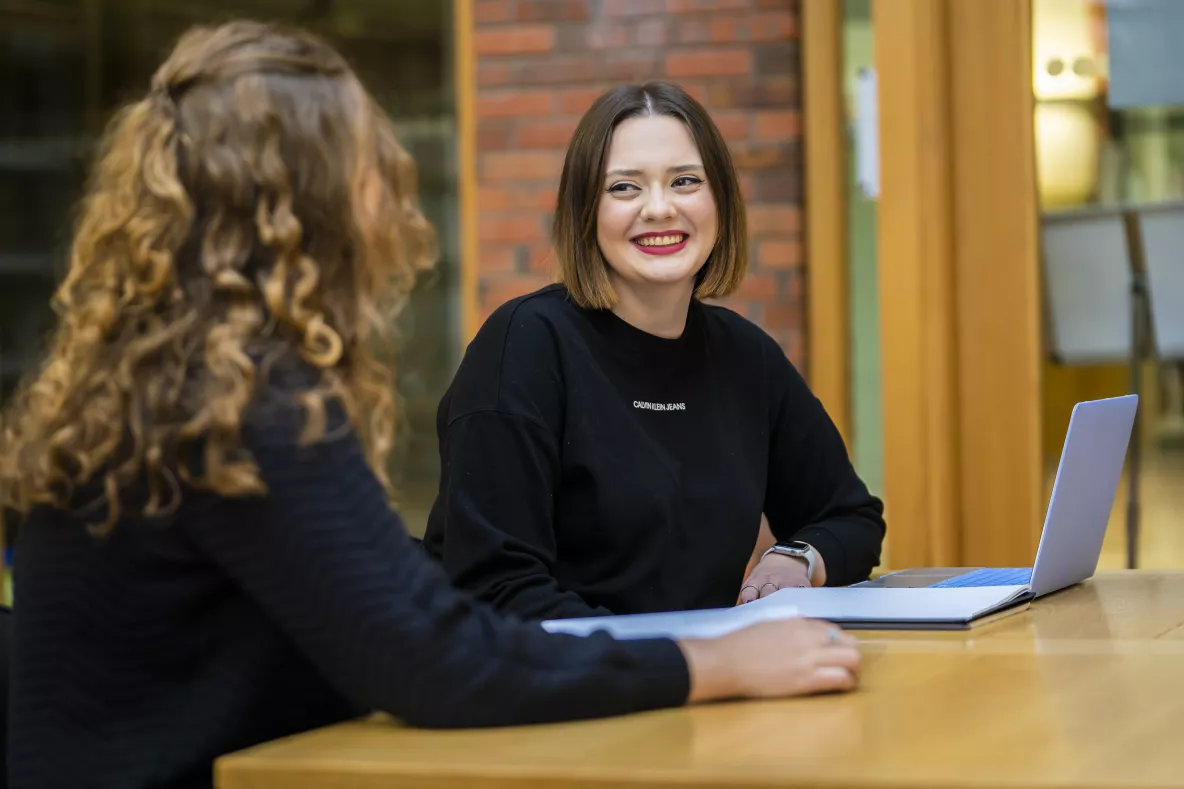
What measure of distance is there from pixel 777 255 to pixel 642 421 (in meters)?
1.90

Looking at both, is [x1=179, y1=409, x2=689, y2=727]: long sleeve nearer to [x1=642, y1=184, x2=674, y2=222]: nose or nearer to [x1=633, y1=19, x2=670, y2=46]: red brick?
[x1=642, y1=184, x2=674, y2=222]: nose

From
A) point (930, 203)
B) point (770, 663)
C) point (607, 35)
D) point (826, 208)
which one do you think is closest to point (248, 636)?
point (770, 663)

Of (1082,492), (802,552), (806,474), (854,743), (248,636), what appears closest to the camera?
(854,743)

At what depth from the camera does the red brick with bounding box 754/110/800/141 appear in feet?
12.7

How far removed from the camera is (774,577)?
6.70ft

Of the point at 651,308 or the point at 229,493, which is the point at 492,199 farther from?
the point at 229,493

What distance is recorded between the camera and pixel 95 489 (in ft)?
4.00

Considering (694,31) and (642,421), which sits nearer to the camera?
(642,421)

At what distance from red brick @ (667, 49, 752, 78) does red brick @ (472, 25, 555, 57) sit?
336 millimetres

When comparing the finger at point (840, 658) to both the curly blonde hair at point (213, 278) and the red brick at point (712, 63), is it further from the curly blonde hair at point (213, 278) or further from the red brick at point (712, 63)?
the red brick at point (712, 63)

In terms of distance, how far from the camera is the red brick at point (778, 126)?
387 cm

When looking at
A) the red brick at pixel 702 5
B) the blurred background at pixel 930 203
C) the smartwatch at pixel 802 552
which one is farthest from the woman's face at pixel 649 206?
the red brick at pixel 702 5

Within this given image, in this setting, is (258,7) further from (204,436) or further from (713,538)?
(204,436)

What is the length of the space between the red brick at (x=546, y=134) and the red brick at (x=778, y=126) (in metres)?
0.48
